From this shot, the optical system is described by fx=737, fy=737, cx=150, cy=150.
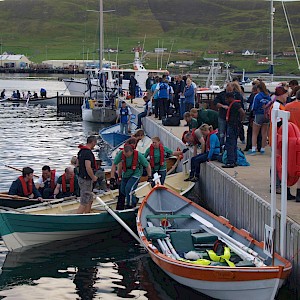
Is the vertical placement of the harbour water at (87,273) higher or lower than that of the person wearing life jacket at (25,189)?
lower

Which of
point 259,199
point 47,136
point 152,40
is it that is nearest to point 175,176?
point 259,199

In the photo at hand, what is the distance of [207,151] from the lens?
19.1 m

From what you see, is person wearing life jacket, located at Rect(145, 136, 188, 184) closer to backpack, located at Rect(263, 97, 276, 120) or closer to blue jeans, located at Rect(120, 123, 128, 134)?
backpack, located at Rect(263, 97, 276, 120)

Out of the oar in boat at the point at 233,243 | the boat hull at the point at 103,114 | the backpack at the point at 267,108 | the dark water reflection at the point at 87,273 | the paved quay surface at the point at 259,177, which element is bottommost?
the dark water reflection at the point at 87,273

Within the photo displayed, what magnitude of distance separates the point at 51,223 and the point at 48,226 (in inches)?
3.9

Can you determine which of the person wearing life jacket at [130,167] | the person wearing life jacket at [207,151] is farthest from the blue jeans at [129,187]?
the person wearing life jacket at [207,151]

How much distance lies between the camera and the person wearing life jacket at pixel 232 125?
57.0 ft

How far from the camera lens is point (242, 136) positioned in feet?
73.8

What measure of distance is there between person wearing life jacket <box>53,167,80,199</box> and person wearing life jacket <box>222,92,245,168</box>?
11.9 ft

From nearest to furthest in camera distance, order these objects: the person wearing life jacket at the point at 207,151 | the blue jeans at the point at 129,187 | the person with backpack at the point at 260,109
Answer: the blue jeans at the point at 129,187 < the person wearing life jacket at the point at 207,151 < the person with backpack at the point at 260,109

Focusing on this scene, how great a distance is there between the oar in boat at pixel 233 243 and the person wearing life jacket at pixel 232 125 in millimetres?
3209

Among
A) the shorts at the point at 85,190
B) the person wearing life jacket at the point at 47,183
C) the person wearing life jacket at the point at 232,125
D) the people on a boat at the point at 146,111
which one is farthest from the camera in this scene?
the people on a boat at the point at 146,111

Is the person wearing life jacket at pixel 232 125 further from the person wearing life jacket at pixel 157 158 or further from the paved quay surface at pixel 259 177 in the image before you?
the person wearing life jacket at pixel 157 158

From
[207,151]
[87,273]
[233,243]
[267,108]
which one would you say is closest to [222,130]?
[207,151]
